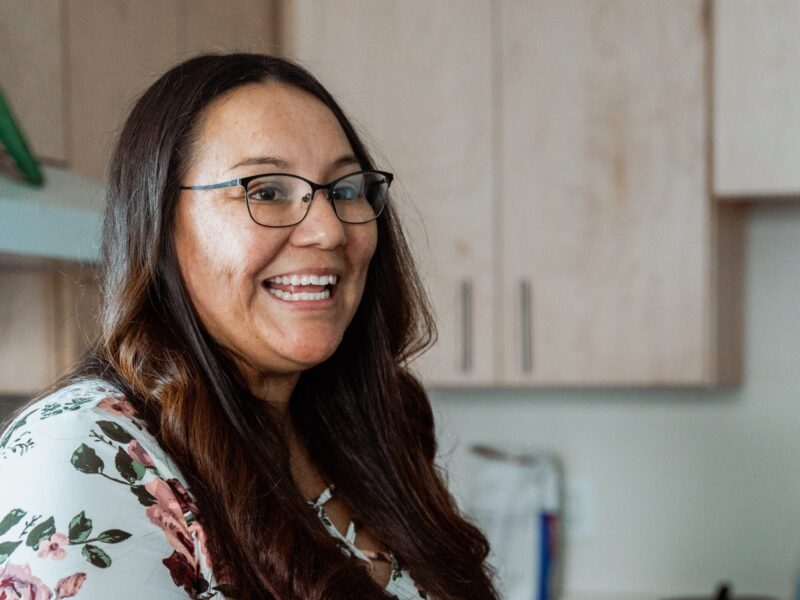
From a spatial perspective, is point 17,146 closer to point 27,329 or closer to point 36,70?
point 36,70

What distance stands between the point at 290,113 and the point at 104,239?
0.21 metres

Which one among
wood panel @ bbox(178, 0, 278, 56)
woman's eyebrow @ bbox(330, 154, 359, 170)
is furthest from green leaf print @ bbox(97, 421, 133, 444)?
wood panel @ bbox(178, 0, 278, 56)

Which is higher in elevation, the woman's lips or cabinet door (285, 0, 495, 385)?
cabinet door (285, 0, 495, 385)

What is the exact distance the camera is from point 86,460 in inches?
29.3

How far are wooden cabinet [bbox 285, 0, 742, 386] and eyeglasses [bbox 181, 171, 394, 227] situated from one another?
131 cm

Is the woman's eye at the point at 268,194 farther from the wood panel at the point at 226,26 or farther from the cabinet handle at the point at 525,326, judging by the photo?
the cabinet handle at the point at 525,326

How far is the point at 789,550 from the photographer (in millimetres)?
2512

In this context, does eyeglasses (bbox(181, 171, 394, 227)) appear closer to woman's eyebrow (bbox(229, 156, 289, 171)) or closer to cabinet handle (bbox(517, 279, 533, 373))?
woman's eyebrow (bbox(229, 156, 289, 171))

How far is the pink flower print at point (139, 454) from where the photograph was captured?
79cm

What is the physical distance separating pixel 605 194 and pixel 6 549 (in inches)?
71.8

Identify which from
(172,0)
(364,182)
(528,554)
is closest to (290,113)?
(364,182)

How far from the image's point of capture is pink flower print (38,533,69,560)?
27.3 inches

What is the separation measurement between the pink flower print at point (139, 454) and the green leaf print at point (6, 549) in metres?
0.12

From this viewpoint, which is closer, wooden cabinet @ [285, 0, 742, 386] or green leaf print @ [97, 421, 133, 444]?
green leaf print @ [97, 421, 133, 444]
